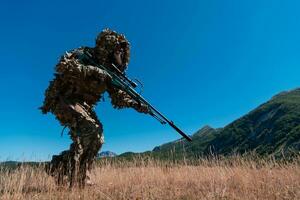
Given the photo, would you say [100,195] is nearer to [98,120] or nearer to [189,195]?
[189,195]

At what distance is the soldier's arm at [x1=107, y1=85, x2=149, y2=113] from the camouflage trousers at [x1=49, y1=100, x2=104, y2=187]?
1153 mm

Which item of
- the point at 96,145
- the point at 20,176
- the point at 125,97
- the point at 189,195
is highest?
the point at 125,97

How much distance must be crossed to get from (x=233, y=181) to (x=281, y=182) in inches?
48.3

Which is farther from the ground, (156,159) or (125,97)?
(125,97)

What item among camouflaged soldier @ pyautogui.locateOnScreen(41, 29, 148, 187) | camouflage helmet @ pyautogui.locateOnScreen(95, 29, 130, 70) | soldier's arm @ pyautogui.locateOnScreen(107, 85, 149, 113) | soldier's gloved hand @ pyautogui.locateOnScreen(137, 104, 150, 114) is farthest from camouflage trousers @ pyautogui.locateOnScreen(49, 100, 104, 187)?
camouflage helmet @ pyautogui.locateOnScreen(95, 29, 130, 70)

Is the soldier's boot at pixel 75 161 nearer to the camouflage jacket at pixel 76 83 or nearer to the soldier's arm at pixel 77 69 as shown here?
the camouflage jacket at pixel 76 83

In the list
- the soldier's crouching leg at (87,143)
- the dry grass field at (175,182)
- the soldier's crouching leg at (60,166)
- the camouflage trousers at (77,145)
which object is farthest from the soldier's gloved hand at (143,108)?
the soldier's crouching leg at (60,166)

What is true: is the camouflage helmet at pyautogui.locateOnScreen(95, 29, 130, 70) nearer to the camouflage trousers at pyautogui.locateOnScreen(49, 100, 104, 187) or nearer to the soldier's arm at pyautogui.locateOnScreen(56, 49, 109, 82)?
the soldier's arm at pyautogui.locateOnScreen(56, 49, 109, 82)

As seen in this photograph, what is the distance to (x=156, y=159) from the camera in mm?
14047

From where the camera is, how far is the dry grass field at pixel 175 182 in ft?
27.7

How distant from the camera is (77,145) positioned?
393 inches

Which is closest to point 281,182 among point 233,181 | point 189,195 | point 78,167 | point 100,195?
point 233,181

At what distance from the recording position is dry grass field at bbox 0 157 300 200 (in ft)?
27.7

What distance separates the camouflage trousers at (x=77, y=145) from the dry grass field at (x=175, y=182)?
1.31 feet
